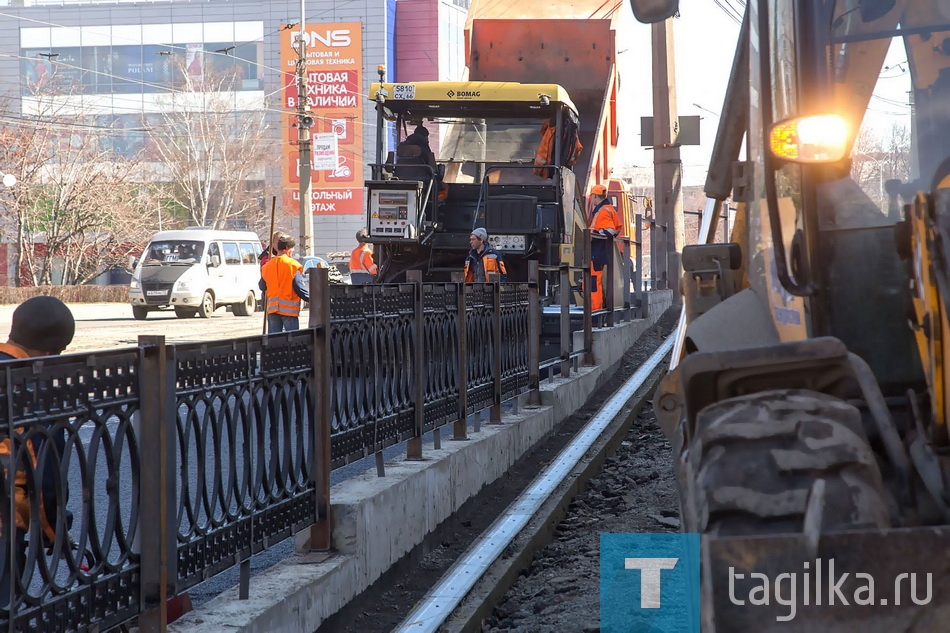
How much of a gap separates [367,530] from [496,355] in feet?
13.4

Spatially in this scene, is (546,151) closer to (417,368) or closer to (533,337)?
(533,337)

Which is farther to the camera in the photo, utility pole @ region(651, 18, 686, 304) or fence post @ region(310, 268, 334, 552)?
utility pole @ region(651, 18, 686, 304)

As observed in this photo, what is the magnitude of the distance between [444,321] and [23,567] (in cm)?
497

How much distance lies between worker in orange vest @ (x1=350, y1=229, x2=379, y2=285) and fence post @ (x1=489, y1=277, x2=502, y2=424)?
6.51 meters

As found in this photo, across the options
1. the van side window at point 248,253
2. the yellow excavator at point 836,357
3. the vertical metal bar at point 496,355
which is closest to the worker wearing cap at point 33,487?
the yellow excavator at point 836,357

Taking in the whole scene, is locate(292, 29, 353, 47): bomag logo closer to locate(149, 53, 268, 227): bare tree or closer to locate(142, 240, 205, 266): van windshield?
locate(149, 53, 268, 227): bare tree

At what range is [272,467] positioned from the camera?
527 centimetres

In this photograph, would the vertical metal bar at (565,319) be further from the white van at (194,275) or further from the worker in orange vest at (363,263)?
the white van at (194,275)

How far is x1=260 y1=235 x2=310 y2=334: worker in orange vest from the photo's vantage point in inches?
633

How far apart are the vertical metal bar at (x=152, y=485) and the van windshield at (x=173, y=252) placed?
31.0 metres

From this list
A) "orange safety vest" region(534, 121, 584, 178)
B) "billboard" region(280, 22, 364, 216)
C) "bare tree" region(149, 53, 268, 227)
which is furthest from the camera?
"billboard" region(280, 22, 364, 216)

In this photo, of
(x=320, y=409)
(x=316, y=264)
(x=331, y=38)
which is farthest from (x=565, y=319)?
(x=331, y=38)

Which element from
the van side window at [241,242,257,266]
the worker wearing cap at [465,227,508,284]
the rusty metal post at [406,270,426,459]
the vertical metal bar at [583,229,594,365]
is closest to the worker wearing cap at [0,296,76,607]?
the rusty metal post at [406,270,426,459]

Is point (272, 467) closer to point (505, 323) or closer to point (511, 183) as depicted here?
point (505, 323)
